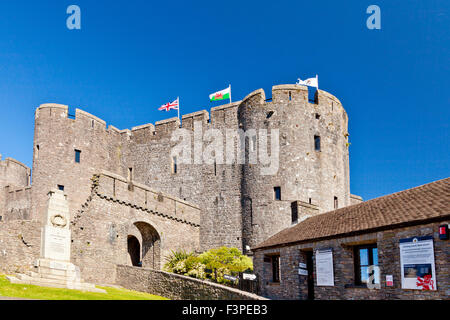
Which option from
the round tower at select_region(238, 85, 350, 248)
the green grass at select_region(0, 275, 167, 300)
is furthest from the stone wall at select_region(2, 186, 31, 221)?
the green grass at select_region(0, 275, 167, 300)

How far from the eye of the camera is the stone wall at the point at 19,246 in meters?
23.9

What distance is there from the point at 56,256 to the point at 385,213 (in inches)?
540

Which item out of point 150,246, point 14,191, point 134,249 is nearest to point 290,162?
point 150,246

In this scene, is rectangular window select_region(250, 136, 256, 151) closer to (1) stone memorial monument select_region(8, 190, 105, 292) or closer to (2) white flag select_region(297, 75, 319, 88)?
(2) white flag select_region(297, 75, 319, 88)

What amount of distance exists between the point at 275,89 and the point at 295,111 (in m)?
2.44

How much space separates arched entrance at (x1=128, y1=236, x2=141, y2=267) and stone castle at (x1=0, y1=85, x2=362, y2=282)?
85 millimetres

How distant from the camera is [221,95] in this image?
40125mm

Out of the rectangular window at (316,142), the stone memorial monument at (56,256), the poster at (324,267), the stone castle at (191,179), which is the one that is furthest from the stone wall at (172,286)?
the rectangular window at (316,142)

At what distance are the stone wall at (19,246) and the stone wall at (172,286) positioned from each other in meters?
5.29

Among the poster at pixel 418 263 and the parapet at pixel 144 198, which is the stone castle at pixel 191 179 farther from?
the poster at pixel 418 263

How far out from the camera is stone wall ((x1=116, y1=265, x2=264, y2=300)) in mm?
19625
